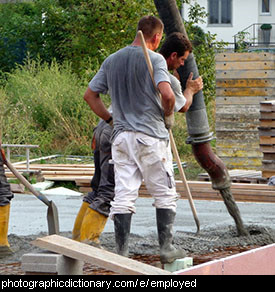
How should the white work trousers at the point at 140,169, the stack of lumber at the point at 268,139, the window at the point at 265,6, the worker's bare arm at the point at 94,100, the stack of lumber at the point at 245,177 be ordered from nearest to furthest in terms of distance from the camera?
the white work trousers at the point at 140,169 < the worker's bare arm at the point at 94,100 < the stack of lumber at the point at 268,139 < the stack of lumber at the point at 245,177 < the window at the point at 265,6

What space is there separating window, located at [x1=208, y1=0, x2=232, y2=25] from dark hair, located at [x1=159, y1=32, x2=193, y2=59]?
117 ft

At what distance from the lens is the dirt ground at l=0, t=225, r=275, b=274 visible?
7.23 meters

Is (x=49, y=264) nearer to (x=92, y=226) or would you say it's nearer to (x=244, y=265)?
(x=244, y=265)

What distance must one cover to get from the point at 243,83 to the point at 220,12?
95.9ft

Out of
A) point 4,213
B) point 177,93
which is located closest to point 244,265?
point 177,93

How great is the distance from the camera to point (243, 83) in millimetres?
13820

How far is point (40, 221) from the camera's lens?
946 cm

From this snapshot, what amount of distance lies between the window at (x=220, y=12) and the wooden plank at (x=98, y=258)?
3751 centimetres

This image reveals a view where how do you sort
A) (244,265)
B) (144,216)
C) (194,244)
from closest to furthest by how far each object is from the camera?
(244,265), (194,244), (144,216)

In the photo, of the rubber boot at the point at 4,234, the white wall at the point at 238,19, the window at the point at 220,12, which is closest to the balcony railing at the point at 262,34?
the white wall at the point at 238,19

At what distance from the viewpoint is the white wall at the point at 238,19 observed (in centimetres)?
4191

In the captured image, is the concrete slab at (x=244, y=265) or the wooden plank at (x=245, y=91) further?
the wooden plank at (x=245, y=91)

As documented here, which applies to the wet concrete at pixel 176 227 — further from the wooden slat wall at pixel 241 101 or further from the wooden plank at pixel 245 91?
the wooden plank at pixel 245 91
